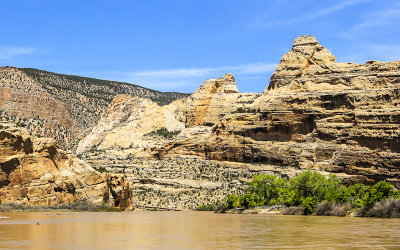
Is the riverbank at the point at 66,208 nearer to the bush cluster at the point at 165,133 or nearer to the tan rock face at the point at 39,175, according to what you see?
the tan rock face at the point at 39,175

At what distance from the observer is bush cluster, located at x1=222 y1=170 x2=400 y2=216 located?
2413 inches

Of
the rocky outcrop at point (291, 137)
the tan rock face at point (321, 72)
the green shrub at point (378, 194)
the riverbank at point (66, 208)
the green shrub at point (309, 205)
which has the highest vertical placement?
the tan rock face at point (321, 72)

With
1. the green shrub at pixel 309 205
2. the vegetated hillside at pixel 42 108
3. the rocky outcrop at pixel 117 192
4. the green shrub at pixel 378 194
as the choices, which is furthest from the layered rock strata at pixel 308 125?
the rocky outcrop at pixel 117 192

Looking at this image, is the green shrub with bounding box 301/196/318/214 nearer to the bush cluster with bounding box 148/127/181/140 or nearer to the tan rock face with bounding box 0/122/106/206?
the tan rock face with bounding box 0/122/106/206

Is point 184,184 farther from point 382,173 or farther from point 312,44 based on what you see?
point 312,44

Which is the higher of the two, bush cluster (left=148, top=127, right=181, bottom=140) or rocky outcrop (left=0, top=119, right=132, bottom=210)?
bush cluster (left=148, top=127, right=181, bottom=140)

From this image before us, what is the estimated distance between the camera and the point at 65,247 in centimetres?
2312

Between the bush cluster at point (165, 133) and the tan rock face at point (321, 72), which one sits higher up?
the tan rock face at point (321, 72)

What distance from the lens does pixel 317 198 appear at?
71500mm

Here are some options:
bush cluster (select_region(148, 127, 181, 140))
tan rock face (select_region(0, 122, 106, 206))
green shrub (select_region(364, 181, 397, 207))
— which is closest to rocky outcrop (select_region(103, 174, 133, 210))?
tan rock face (select_region(0, 122, 106, 206))

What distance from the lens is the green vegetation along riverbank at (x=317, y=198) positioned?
191 feet

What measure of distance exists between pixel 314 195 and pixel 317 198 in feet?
5.97

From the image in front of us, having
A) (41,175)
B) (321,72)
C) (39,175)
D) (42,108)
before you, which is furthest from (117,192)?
(42,108)

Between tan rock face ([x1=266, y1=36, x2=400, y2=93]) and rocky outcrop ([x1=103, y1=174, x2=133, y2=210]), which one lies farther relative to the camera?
tan rock face ([x1=266, y1=36, x2=400, y2=93])
